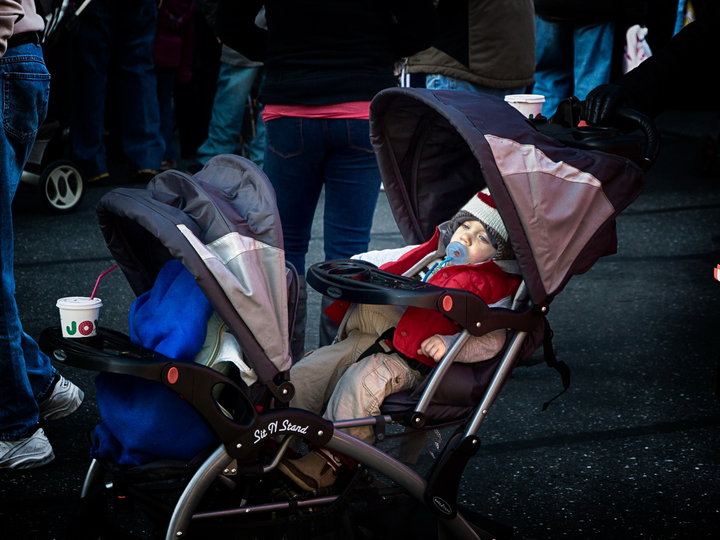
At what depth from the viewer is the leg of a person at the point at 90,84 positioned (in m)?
7.25

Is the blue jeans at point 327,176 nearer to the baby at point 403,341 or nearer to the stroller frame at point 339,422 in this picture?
the baby at point 403,341

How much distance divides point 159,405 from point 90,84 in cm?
561

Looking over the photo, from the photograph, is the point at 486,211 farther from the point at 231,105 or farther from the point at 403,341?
the point at 231,105

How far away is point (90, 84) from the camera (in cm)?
746

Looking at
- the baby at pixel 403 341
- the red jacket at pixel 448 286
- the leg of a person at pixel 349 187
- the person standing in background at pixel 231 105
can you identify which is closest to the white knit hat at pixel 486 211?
the baby at pixel 403 341

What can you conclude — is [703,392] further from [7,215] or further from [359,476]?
[7,215]

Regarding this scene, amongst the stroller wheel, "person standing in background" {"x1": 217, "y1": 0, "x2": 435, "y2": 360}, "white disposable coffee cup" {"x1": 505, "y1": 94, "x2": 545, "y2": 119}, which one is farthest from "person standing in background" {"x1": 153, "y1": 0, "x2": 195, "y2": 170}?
"white disposable coffee cup" {"x1": 505, "y1": 94, "x2": 545, "y2": 119}

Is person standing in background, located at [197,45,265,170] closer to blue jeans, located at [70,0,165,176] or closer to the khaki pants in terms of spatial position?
blue jeans, located at [70,0,165,176]

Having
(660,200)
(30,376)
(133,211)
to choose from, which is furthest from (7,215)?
(660,200)

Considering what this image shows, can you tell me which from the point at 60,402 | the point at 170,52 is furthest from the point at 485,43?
the point at 170,52

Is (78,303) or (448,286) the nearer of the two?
(78,303)

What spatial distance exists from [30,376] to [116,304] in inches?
68.3

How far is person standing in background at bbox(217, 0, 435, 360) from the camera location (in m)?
3.41

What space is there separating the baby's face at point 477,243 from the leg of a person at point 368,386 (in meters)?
0.38
